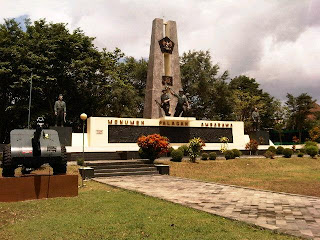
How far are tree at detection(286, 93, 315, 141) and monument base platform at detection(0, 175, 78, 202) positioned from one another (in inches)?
1626

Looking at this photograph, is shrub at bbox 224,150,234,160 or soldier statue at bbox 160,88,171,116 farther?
soldier statue at bbox 160,88,171,116

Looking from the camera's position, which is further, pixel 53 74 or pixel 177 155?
pixel 53 74

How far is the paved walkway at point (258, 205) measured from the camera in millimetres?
5242

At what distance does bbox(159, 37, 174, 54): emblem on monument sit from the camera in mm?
26300

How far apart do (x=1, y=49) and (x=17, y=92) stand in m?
4.33

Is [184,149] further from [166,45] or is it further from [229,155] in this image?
[166,45]

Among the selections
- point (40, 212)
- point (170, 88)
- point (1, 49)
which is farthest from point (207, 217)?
point (1, 49)

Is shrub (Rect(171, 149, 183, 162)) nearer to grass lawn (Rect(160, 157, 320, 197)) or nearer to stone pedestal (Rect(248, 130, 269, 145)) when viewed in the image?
grass lawn (Rect(160, 157, 320, 197))

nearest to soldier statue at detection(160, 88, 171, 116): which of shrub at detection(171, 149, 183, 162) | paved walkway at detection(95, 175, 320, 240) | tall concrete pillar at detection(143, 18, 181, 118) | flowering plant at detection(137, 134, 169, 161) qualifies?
tall concrete pillar at detection(143, 18, 181, 118)

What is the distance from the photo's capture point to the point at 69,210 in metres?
6.74

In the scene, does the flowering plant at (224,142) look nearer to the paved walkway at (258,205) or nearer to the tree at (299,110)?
the paved walkway at (258,205)

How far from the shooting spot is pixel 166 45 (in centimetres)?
2650

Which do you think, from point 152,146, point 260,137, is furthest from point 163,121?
point 260,137

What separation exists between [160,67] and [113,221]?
21.5m
